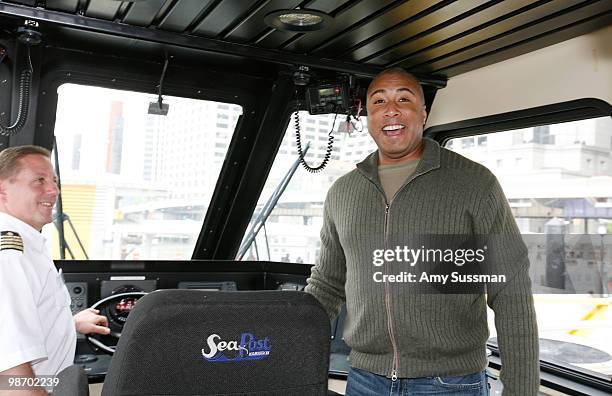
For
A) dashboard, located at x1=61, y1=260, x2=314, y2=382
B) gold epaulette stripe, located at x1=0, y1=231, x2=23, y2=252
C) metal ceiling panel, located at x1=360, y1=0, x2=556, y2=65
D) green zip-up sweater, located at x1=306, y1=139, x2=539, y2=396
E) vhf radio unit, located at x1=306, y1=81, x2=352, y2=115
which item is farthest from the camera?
vhf radio unit, located at x1=306, y1=81, x2=352, y2=115

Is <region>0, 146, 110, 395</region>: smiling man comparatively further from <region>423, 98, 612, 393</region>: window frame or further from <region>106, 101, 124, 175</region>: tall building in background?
<region>423, 98, 612, 393</region>: window frame

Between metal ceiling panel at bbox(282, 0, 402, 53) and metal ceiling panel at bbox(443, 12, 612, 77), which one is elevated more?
metal ceiling panel at bbox(443, 12, 612, 77)

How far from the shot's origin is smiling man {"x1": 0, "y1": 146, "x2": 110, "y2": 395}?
6.08 feet

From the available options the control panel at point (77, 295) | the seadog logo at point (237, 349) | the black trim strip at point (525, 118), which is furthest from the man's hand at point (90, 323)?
the black trim strip at point (525, 118)

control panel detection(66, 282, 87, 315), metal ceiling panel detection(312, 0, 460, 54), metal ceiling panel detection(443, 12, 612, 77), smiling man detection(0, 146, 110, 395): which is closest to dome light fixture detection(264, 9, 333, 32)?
metal ceiling panel detection(312, 0, 460, 54)

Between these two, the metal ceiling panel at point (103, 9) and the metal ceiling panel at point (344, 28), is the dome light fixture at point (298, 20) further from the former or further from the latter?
the metal ceiling panel at point (103, 9)

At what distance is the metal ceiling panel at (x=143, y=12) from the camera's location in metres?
2.46

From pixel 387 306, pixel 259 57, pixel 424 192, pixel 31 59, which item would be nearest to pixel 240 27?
pixel 259 57

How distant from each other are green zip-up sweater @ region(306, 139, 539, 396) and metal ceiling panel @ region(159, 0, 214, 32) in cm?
115

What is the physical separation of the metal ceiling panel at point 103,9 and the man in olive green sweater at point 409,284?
1267 millimetres

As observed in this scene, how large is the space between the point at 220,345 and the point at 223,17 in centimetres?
174

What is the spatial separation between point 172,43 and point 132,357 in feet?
6.40

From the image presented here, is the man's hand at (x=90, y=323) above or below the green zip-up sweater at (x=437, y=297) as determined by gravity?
below

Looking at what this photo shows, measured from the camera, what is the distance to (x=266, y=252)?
13.2ft
